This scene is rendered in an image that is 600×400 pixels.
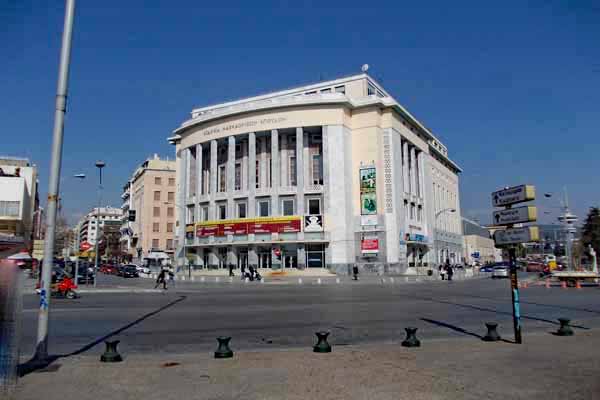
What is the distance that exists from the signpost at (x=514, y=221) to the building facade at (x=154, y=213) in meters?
82.0

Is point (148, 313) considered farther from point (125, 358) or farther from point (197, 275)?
point (197, 275)

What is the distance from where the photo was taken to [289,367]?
22.5 ft

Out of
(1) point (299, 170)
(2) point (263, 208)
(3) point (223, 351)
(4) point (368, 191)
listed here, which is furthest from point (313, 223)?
(3) point (223, 351)

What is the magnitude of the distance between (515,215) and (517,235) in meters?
0.41

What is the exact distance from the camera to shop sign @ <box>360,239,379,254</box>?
52.9 meters

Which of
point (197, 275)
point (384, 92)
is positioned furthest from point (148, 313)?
point (384, 92)

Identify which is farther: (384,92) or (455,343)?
(384,92)

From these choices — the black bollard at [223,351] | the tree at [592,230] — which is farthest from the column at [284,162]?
the tree at [592,230]

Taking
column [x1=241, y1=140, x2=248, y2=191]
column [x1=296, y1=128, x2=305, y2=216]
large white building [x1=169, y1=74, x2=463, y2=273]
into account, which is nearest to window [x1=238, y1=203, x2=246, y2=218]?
large white building [x1=169, y1=74, x2=463, y2=273]

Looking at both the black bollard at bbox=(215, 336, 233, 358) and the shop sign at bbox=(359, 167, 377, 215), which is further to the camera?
the shop sign at bbox=(359, 167, 377, 215)

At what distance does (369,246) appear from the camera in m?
53.3

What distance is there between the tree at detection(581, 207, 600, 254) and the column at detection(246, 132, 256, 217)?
58.5 m

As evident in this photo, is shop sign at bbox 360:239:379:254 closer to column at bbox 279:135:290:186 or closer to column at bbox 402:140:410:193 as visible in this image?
column at bbox 402:140:410:193

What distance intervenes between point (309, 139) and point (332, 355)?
51392 millimetres
